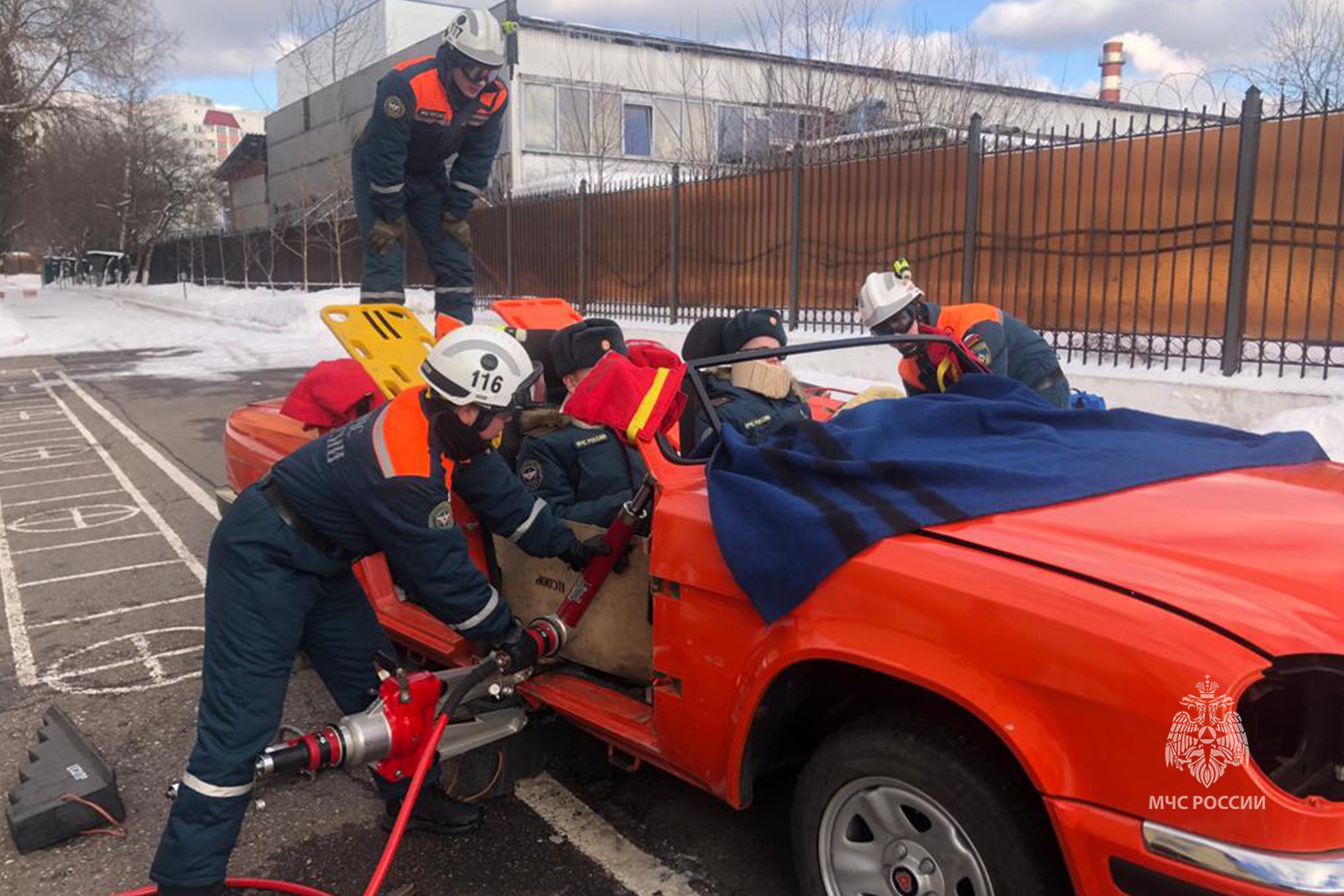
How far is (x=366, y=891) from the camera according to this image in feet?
7.96

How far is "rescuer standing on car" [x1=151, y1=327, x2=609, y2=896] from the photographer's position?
2609mm

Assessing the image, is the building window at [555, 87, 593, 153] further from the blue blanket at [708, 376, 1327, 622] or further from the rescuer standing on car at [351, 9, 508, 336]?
the blue blanket at [708, 376, 1327, 622]

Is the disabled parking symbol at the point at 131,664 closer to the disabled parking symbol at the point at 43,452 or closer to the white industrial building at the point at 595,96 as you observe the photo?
the disabled parking symbol at the point at 43,452

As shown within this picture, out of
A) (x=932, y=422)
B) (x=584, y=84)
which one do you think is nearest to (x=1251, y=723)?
(x=932, y=422)

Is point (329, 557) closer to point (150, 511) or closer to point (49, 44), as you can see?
point (150, 511)

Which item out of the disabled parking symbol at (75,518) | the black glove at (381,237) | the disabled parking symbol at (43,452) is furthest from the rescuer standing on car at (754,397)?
the disabled parking symbol at (43,452)

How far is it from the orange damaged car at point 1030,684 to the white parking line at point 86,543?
15.7ft

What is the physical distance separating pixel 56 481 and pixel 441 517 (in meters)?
6.80

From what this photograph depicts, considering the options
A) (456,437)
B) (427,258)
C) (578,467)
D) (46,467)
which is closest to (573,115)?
(46,467)

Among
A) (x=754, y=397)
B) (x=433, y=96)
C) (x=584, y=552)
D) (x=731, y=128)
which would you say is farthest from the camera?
(x=731, y=128)

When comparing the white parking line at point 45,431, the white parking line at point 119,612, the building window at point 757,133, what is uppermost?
the building window at point 757,133

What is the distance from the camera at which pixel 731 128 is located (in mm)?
27172

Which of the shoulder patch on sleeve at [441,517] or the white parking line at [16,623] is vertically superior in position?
the shoulder patch on sleeve at [441,517]

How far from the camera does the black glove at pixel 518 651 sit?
110 inches
